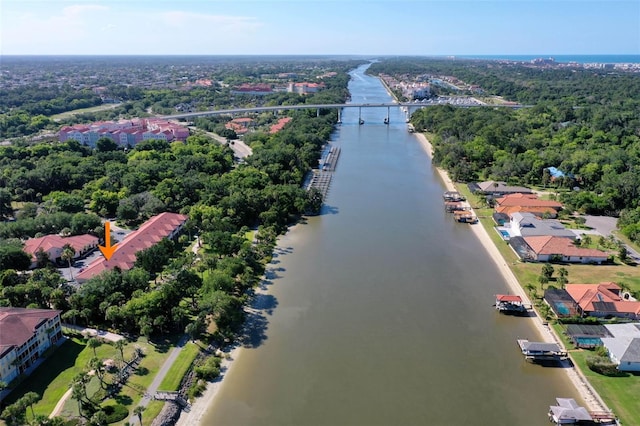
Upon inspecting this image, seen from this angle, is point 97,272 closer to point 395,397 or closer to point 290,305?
point 290,305

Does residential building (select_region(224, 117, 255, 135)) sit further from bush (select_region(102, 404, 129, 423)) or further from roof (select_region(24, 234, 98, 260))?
bush (select_region(102, 404, 129, 423))

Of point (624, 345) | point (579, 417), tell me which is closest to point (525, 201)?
point (624, 345)

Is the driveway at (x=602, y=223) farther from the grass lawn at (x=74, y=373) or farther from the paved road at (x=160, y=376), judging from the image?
the grass lawn at (x=74, y=373)

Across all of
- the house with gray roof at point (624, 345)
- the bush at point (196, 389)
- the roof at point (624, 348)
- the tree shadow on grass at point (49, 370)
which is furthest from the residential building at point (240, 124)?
the roof at point (624, 348)

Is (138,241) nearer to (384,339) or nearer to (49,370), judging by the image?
(49,370)

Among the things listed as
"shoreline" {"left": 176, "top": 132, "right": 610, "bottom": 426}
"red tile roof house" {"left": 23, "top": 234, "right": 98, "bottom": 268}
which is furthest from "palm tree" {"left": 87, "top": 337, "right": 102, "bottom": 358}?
"red tile roof house" {"left": 23, "top": 234, "right": 98, "bottom": 268}
